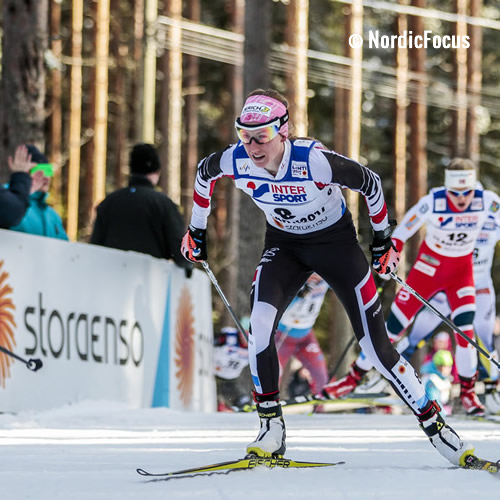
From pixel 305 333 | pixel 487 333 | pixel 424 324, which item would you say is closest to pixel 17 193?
pixel 487 333

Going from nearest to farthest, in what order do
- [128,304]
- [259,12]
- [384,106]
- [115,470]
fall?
[115,470] → [128,304] → [259,12] → [384,106]

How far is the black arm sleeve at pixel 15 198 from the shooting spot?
8.38m

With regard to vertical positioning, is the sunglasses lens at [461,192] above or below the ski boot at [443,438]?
above

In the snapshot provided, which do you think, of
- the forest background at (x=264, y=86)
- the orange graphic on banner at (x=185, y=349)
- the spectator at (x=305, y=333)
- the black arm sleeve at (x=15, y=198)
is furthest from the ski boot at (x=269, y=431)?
the forest background at (x=264, y=86)

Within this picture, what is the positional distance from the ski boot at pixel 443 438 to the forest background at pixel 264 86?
9.87 metres

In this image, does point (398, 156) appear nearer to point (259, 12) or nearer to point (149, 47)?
point (149, 47)

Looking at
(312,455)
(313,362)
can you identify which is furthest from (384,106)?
(312,455)

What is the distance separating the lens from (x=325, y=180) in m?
6.05

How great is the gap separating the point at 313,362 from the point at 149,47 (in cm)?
1016

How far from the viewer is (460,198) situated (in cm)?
1091

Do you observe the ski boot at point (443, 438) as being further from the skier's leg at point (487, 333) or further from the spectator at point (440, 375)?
the spectator at point (440, 375)

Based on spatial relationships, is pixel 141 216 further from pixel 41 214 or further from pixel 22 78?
pixel 22 78

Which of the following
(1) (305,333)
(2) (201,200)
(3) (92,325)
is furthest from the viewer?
(1) (305,333)

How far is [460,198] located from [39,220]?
12.4 ft
